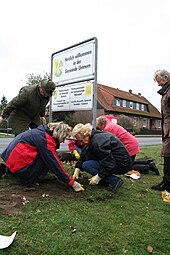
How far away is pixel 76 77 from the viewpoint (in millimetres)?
7086

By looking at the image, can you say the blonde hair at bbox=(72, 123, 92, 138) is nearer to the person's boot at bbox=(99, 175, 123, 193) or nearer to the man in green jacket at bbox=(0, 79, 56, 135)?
the person's boot at bbox=(99, 175, 123, 193)

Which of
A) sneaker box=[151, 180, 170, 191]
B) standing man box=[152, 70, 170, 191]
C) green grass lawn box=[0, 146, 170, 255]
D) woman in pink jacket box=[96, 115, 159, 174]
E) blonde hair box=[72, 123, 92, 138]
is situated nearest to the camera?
green grass lawn box=[0, 146, 170, 255]

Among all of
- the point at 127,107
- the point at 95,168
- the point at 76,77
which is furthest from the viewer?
the point at 127,107

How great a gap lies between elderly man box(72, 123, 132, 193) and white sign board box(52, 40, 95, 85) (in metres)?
2.83

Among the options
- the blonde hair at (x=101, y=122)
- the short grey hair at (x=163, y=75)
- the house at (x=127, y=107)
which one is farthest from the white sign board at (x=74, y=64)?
the house at (x=127, y=107)

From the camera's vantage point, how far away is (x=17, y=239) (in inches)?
91.7

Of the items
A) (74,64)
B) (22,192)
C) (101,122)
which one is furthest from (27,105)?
(74,64)

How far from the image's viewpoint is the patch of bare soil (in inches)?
123

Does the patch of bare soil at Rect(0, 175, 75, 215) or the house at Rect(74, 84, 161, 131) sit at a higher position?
the house at Rect(74, 84, 161, 131)

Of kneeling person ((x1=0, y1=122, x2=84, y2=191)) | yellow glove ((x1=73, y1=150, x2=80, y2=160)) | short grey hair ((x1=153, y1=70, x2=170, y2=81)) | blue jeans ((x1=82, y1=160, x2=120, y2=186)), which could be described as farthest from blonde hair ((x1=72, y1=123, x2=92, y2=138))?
yellow glove ((x1=73, y1=150, x2=80, y2=160))

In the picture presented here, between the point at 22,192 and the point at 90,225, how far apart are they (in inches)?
49.8

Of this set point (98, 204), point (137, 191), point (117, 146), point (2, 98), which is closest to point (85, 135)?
point (117, 146)

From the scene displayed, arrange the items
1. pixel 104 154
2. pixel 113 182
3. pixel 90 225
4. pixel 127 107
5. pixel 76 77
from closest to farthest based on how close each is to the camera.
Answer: pixel 90 225 → pixel 104 154 → pixel 113 182 → pixel 76 77 → pixel 127 107

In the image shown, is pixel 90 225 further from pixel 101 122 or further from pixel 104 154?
pixel 101 122
